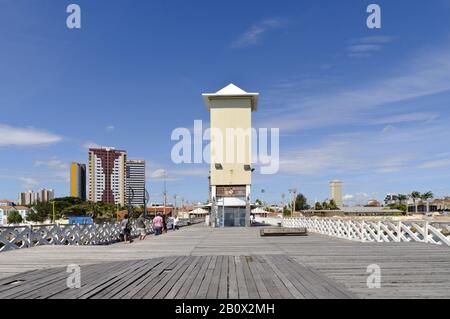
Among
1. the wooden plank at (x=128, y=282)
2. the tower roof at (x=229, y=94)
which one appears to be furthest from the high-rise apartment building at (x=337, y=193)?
the wooden plank at (x=128, y=282)

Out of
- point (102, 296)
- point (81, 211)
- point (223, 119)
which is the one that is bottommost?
point (81, 211)

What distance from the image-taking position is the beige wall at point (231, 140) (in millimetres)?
40188

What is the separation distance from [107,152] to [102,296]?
96524mm

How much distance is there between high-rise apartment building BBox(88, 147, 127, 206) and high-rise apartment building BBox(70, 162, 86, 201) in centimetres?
1725

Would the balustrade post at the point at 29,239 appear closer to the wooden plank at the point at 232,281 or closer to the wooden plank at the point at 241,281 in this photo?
the wooden plank at the point at 232,281

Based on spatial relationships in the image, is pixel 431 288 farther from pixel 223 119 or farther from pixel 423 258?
pixel 223 119

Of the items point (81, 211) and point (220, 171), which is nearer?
point (220, 171)

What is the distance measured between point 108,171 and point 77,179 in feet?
200

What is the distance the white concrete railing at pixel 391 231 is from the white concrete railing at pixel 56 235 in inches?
465

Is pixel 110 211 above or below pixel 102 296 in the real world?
below

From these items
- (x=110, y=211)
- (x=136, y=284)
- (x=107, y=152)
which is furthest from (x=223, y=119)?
(x=110, y=211)
